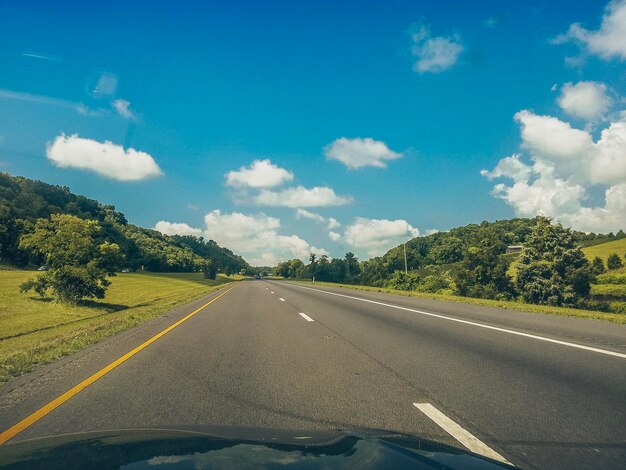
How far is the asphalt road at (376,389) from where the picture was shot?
3639 millimetres

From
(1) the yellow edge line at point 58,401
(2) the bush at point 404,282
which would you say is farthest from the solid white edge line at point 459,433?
(2) the bush at point 404,282

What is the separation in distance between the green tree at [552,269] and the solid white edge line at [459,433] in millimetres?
48496

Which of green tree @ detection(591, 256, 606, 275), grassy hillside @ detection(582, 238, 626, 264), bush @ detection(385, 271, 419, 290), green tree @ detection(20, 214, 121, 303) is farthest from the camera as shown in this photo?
grassy hillside @ detection(582, 238, 626, 264)

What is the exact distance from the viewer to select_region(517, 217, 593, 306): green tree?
44688 mm

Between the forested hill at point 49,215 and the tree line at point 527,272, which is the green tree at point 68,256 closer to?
the forested hill at point 49,215

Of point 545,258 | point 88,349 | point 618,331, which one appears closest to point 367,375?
point 88,349

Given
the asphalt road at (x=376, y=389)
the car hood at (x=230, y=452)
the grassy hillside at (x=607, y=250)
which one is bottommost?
the asphalt road at (x=376, y=389)

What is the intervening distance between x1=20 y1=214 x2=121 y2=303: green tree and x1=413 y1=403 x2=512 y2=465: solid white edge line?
2170 centimetres

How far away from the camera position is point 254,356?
23.7 ft

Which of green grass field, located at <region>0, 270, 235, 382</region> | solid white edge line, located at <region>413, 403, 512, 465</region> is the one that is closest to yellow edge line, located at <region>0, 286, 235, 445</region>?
green grass field, located at <region>0, 270, 235, 382</region>

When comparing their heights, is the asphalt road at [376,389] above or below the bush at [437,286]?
above

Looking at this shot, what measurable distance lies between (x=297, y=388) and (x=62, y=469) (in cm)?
334

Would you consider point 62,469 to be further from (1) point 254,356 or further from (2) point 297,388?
(1) point 254,356

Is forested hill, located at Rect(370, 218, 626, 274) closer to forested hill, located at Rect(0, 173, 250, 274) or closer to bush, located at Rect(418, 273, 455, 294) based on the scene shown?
bush, located at Rect(418, 273, 455, 294)
